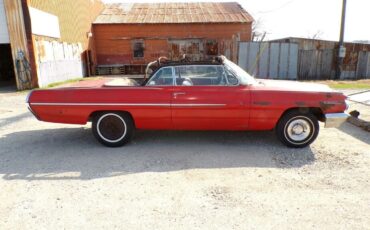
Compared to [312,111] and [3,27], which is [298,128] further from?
[3,27]

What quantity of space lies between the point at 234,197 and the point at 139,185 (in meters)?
1.18

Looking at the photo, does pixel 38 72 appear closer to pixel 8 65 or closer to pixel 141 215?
pixel 8 65

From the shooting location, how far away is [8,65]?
19.2m

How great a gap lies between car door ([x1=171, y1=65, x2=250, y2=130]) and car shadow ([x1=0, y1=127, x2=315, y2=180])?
44cm

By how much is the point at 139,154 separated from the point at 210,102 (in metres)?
1.44

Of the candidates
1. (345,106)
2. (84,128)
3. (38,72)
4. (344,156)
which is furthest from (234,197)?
(38,72)

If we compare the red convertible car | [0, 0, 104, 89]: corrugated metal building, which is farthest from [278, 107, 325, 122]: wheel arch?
[0, 0, 104, 89]: corrugated metal building

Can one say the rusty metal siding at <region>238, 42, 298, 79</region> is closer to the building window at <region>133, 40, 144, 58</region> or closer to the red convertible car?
the building window at <region>133, 40, 144, 58</region>

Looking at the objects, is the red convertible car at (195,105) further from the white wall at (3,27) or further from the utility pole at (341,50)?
the utility pole at (341,50)

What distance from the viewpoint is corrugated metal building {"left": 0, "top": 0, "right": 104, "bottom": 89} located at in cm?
1200

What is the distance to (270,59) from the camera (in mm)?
16094

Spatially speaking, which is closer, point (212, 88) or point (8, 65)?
point (212, 88)

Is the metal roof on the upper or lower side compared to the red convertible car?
upper

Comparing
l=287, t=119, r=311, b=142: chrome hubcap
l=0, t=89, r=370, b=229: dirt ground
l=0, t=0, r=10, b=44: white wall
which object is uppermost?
l=0, t=0, r=10, b=44: white wall
